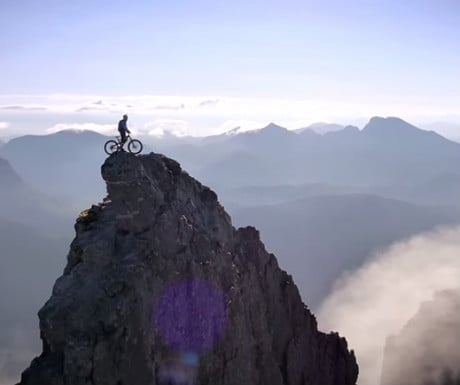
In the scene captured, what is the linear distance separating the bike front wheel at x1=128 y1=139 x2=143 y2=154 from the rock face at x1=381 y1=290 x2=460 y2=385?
7703 cm

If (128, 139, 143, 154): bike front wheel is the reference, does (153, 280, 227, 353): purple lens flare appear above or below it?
below

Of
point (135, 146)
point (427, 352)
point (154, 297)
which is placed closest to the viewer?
point (154, 297)

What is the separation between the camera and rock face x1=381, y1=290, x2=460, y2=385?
98.5 metres

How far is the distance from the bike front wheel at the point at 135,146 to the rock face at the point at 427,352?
77026 mm

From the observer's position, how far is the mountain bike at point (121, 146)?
132ft

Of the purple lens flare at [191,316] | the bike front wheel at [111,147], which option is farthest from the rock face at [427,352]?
the bike front wheel at [111,147]

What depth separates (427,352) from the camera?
11019cm

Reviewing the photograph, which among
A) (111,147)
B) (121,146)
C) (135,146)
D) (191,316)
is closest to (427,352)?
(191,316)

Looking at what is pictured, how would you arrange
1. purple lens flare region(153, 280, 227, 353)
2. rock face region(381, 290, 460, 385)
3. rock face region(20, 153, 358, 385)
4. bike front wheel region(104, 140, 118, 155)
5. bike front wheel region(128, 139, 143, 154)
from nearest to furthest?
rock face region(20, 153, 358, 385) → purple lens flare region(153, 280, 227, 353) → bike front wheel region(104, 140, 118, 155) → bike front wheel region(128, 139, 143, 154) → rock face region(381, 290, 460, 385)

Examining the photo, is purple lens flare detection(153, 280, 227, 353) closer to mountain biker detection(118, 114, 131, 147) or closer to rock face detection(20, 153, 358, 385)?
rock face detection(20, 153, 358, 385)

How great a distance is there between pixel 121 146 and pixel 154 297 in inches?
454

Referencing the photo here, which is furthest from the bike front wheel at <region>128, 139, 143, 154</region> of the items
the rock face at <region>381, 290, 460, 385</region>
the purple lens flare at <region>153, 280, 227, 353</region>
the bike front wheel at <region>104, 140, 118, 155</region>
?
the rock face at <region>381, 290, 460, 385</region>

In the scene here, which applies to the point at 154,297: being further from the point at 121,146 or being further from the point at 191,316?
the point at 121,146

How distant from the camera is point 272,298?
53.2m
